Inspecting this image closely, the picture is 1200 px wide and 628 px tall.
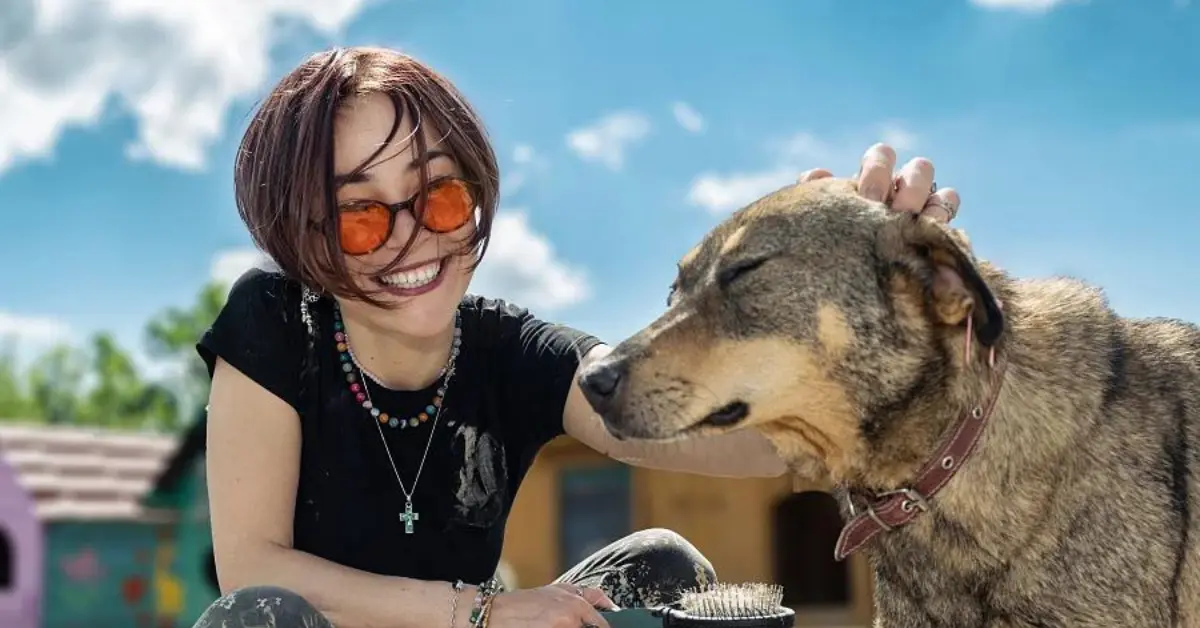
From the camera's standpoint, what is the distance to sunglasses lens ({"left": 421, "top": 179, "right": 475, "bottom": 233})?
3.26 m

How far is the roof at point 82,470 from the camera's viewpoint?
587 inches

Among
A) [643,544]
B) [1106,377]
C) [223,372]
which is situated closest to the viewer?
[1106,377]

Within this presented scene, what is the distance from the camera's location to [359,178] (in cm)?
322

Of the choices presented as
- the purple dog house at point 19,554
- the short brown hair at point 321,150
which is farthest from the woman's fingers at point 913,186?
the purple dog house at point 19,554

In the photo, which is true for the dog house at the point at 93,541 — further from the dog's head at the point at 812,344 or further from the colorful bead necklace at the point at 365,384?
the dog's head at the point at 812,344

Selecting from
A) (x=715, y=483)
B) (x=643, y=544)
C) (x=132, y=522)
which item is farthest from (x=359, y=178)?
(x=132, y=522)

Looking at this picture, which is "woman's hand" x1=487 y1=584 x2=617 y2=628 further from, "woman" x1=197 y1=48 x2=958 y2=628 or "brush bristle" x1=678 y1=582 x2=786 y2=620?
"brush bristle" x1=678 y1=582 x2=786 y2=620

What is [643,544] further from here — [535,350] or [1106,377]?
[1106,377]

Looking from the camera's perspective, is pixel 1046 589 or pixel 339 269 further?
pixel 339 269

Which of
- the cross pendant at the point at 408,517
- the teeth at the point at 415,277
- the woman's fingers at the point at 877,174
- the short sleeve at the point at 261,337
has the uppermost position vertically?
the woman's fingers at the point at 877,174

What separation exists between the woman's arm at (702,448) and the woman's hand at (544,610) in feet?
2.14

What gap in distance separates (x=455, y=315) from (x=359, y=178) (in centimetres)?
61

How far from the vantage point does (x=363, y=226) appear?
321cm

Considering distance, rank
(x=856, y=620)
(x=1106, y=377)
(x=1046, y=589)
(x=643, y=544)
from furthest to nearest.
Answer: (x=856, y=620), (x=643, y=544), (x=1106, y=377), (x=1046, y=589)
